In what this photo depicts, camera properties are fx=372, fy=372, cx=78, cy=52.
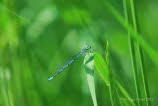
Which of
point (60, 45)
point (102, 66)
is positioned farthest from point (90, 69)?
point (60, 45)

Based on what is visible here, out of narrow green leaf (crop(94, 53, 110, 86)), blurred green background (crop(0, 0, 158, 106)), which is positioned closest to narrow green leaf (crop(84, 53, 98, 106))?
narrow green leaf (crop(94, 53, 110, 86))

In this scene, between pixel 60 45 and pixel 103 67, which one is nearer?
pixel 103 67

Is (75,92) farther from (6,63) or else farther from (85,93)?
(6,63)

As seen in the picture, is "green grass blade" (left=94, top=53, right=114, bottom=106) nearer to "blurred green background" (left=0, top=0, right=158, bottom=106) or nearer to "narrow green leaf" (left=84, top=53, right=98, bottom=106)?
"narrow green leaf" (left=84, top=53, right=98, bottom=106)

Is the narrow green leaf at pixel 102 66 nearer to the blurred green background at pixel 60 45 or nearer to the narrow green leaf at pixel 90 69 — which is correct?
the narrow green leaf at pixel 90 69

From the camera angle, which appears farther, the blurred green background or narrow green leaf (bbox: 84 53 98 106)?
the blurred green background

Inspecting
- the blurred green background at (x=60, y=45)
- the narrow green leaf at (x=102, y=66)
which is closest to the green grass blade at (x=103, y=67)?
the narrow green leaf at (x=102, y=66)

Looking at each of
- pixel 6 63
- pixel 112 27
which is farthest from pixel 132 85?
pixel 6 63

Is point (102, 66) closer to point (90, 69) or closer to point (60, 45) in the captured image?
point (90, 69)
